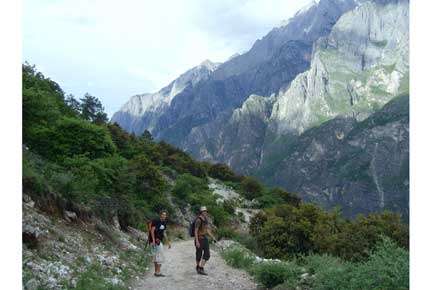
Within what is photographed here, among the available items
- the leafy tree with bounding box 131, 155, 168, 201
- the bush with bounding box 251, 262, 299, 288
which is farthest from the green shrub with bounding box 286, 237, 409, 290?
the leafy tree with bounding box 131, 155, 168, 201

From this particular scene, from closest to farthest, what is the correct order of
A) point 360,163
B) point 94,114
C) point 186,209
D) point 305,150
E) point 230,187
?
1. point 186,209
2. point 94,114
3. point 230,187
4. point 360,163
5. point 305,150

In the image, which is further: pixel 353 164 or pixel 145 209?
pixel 353 164

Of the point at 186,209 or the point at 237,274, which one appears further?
the point at 186,209

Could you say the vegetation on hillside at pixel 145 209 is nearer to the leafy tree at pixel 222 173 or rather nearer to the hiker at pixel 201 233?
the hiker at pixel 201 233

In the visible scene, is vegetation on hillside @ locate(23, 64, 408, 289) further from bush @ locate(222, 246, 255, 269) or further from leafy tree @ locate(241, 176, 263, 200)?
leafy tree @ locate(241, 176, 263, 200)

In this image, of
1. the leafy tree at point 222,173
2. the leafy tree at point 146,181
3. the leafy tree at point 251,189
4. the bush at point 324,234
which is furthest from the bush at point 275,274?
the leafy tree at point 222,173

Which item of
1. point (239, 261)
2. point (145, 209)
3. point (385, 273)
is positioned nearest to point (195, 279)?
point (239, 261)

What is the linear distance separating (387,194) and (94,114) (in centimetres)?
10843

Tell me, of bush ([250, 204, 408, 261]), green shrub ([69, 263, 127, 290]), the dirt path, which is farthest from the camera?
bush ([250, 204, 408, 261])

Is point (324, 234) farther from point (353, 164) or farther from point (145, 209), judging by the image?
point (353, 164)

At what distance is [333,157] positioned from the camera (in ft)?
568

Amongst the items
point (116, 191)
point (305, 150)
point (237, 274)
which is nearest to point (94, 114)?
point (116, 191)
